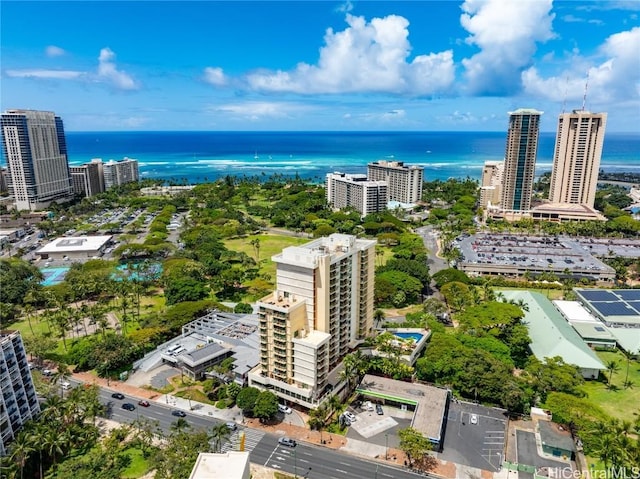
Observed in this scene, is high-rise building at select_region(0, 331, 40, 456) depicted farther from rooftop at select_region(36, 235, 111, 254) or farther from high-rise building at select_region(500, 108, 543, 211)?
high-rise building at select_region(500, 108, 543, 211)

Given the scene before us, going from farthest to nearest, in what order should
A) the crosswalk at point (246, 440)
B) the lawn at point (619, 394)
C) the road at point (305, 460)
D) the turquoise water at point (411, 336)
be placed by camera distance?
the turquoise water at point (411, 336), the lawn at point (619, 394), the crosswalk at point (246, 440), the road at point (305, 460)

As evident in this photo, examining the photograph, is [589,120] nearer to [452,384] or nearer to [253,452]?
[452,384]

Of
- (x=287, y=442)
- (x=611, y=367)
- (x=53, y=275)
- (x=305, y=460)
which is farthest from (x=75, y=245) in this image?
(x=611, y=367)

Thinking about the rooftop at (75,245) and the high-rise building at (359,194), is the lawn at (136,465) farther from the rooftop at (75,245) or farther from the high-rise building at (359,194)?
the high-rise building at (359,194)

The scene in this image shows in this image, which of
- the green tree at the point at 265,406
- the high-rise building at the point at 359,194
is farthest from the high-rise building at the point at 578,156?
the green tree at the point at 265,406

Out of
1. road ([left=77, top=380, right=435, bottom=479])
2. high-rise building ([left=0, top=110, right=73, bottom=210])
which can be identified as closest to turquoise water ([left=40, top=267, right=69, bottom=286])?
road ([left=77, top=380, right=435, bottom=479])

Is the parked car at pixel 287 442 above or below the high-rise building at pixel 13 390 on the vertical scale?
below
